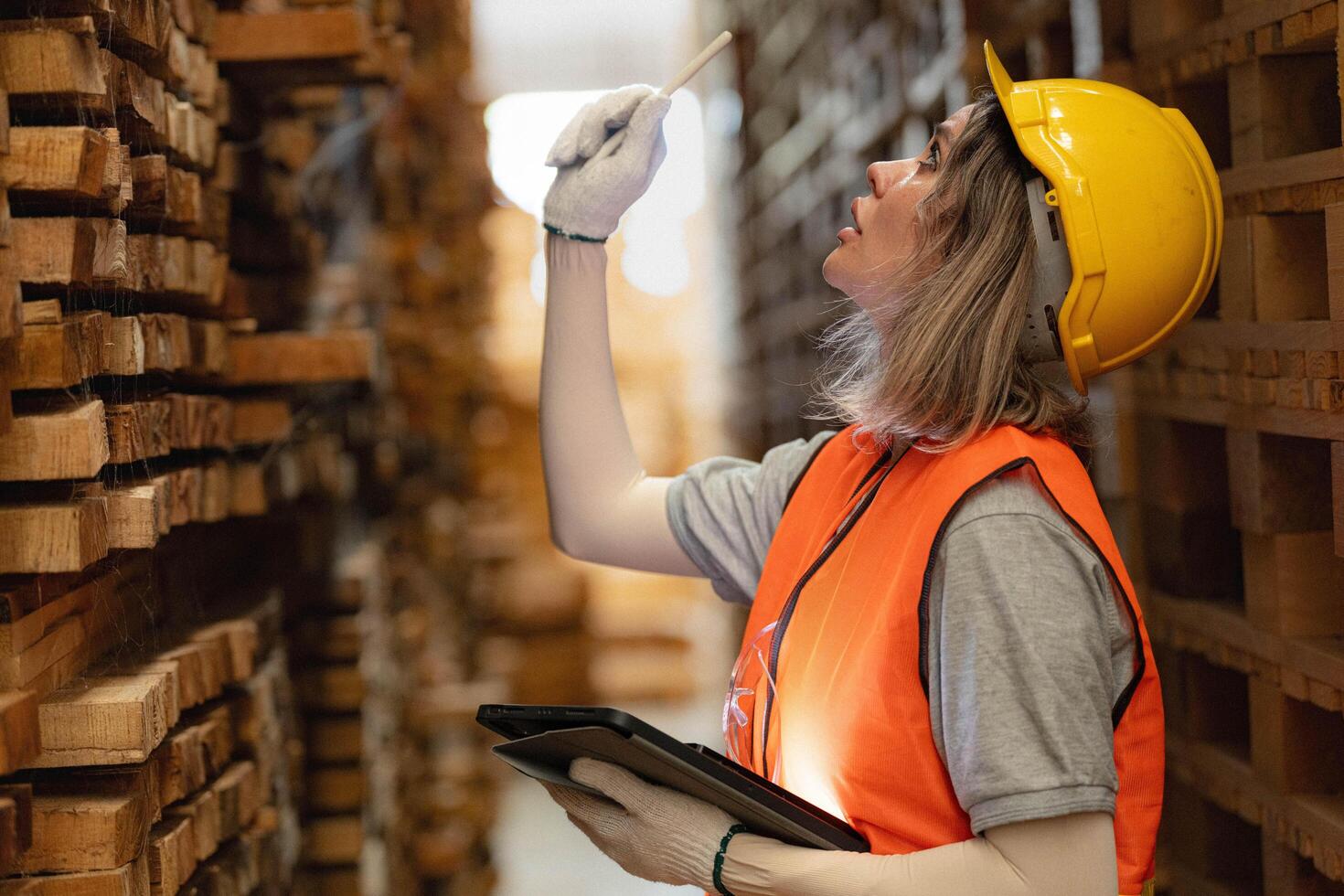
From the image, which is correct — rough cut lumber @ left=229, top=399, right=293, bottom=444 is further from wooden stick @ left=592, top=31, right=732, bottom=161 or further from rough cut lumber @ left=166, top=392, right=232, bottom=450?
wooden stick @ left=592, top=31, right=732, bottom=161

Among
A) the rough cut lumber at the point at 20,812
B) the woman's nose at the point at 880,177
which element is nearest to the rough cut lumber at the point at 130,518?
the rough cut lumber at the point at 20,812

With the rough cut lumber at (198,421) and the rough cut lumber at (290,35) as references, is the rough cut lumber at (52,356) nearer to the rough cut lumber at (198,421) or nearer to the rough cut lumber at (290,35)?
the rough cut lumber at (198,421)

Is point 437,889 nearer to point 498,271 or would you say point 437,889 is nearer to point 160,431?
point 160,431

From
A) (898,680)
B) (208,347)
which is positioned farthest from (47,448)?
(898,680)

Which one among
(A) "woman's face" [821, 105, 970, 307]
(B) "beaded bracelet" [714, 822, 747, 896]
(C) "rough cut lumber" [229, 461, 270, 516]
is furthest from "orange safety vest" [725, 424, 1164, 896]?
(C) "rough cut lumber" [229, 461, 270, 516]

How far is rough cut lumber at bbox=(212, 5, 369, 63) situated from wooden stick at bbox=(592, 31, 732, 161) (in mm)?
517

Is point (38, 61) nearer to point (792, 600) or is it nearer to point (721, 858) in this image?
point (792, 600)

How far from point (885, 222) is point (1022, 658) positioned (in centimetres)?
83

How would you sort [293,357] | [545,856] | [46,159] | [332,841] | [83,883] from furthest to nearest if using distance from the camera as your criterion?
[545,856]
[332,841]
[293,357]
[83,883]
[46,159]

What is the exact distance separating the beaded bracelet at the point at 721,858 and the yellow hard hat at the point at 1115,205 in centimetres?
92

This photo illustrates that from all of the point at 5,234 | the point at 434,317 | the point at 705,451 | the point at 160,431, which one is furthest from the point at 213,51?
the point at 705,451

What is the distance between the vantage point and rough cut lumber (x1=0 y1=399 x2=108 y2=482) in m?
1.75

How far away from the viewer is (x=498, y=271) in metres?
11.9

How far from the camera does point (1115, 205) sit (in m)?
2.02
